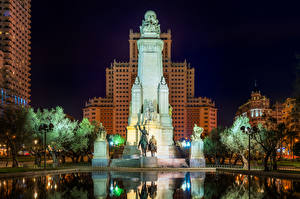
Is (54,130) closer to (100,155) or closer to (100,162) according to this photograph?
(100,155)

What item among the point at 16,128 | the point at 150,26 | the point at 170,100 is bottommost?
the point at 16,128

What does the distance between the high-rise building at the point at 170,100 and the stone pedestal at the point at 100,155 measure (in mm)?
105449

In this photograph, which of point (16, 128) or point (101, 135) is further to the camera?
point (101, 135)

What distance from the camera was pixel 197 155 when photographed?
48844mm

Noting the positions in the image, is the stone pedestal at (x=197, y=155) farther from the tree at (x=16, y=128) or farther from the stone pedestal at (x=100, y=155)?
the tree at (x=16, y=128)

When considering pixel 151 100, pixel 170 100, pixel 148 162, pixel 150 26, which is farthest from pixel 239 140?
pixel 170 100

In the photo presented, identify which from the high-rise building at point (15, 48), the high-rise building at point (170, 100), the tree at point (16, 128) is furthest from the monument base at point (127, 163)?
the high-rise building at point (170, 100)

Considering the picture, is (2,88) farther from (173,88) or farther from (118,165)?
(118,165)

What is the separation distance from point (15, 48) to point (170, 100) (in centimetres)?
6474

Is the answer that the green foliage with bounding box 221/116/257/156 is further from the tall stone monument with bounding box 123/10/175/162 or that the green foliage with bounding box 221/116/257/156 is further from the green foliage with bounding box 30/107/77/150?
the green foliage with bounding box 30/107/77/150

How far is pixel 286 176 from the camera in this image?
32.9 m

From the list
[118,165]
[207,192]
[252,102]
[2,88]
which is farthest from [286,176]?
[252,102]

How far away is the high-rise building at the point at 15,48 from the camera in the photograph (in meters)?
136

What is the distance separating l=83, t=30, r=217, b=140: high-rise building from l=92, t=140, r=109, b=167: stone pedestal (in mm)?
105449
